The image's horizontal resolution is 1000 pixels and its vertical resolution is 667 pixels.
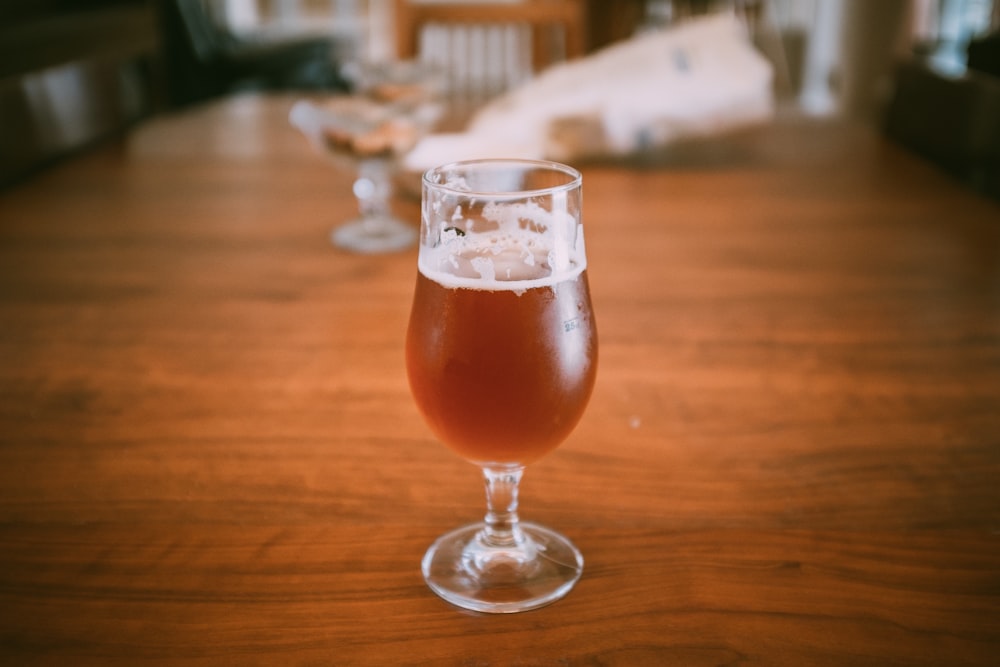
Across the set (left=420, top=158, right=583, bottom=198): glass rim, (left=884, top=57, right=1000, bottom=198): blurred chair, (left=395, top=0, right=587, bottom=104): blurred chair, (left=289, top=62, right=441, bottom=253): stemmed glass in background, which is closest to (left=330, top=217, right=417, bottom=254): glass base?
(left=289, top=62, right=441, bottom=253): stemmed glass in background

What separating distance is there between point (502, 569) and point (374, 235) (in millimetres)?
723

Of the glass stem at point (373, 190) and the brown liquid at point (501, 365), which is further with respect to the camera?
the glass stem at point (373, 190)

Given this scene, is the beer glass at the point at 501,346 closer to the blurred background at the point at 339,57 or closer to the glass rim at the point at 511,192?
the glass rim at the point at 511,192

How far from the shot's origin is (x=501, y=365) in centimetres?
52

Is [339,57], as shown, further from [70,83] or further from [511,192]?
[511,192]

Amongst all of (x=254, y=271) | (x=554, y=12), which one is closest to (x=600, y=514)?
(x=254, y=271)

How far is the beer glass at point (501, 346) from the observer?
523 millimetres

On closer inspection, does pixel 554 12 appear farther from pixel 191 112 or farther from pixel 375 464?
pixel 375 464

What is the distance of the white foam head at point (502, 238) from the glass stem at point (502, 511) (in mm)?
124

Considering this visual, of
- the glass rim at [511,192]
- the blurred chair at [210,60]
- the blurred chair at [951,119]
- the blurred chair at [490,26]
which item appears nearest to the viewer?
the glass rim at [511,192]

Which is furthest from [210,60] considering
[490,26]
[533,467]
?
[533,467]

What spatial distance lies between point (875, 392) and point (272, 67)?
525 centimetres

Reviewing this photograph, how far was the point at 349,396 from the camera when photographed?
787 mm

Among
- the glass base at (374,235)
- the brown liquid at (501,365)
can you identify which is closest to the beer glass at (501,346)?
the brown liquid at (501,365)
